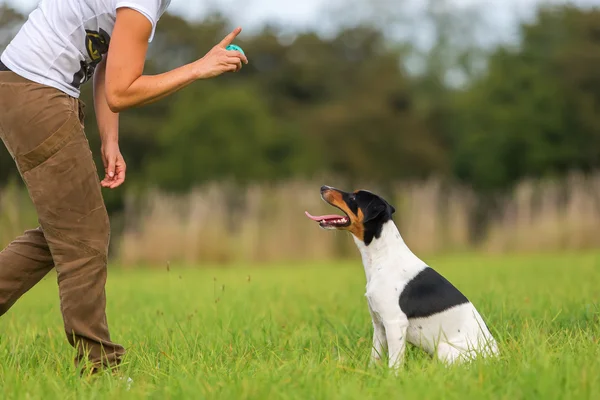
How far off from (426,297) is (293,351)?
0.76 metres

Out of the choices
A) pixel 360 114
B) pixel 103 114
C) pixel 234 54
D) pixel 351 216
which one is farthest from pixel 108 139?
pixel 360 114

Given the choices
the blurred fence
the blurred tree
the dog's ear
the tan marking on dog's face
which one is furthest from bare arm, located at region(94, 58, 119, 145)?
the blurred tree

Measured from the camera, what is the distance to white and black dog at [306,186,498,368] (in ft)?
13.2

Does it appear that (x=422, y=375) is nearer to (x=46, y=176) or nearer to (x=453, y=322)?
(x=453, y=322)

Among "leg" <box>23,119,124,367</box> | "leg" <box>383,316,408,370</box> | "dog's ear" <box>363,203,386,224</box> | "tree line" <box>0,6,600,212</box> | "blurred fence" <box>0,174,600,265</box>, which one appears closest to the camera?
"leg" <box>23,119,124,367</box>

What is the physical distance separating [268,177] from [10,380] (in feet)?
86.2

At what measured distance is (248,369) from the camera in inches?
149

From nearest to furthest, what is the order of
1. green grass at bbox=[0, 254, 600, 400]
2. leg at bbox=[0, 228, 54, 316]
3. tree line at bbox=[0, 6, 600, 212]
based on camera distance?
1. green grass at bbox=[0, 254, 600, 400]
2. leg at bbox=[0, 228, 54, 316]
3. tree line at bbox=[0, 6, 600, 212]

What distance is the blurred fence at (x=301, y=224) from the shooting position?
48.8 feet

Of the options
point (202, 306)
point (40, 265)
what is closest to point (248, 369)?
point (40, 265)

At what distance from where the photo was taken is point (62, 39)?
3639mm

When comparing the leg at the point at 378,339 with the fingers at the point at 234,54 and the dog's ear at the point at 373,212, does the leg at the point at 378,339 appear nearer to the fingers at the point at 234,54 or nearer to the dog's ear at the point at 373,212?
the dog's ear at the point at 373,212

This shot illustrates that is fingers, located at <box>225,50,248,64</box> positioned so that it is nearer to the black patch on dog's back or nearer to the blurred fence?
the black patch on dog's back

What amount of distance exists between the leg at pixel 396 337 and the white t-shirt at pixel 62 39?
73.6 inches
